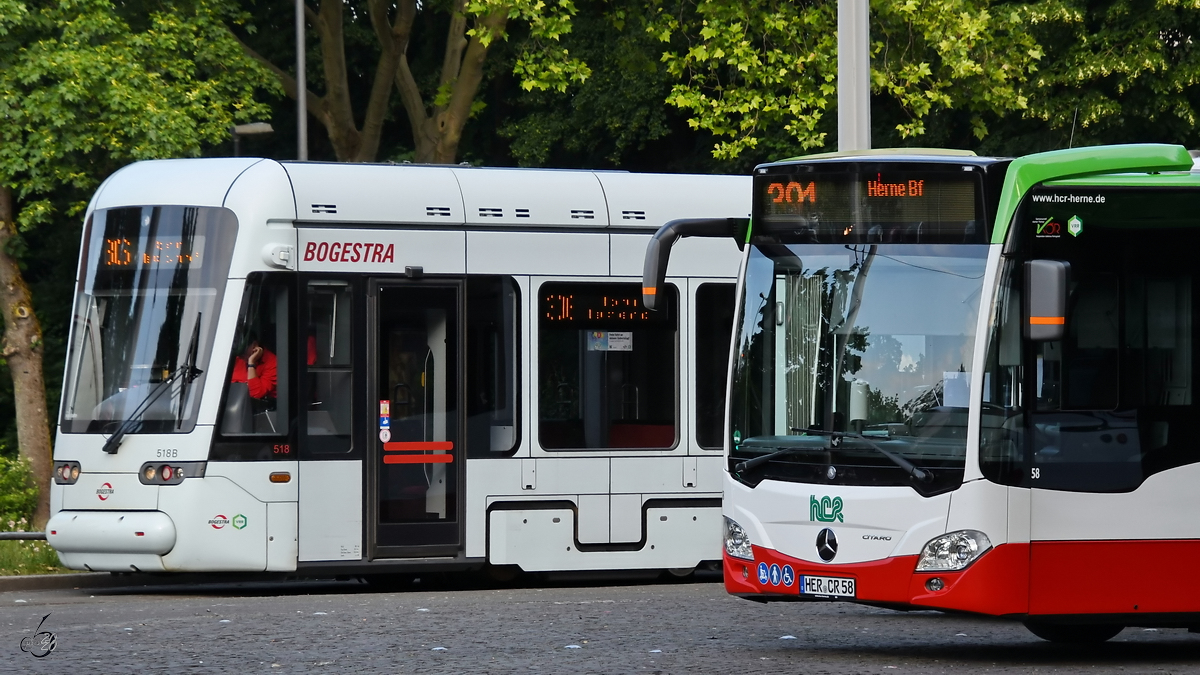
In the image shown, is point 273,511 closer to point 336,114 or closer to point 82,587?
point 82,587

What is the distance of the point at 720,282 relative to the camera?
52.7 feet

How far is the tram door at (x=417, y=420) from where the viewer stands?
14938 millimetres

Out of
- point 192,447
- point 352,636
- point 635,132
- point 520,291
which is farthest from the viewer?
point 635,132

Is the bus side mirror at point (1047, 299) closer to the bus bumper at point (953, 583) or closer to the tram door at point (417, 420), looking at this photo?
the bus bumper at point (953, 583)

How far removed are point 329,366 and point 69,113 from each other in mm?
6476

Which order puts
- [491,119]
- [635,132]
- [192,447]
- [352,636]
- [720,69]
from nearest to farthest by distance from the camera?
1. [352,636]
2. [192,447]
3. [720,69]
4. [635,132]
5. [491,119]

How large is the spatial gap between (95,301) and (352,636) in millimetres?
4768

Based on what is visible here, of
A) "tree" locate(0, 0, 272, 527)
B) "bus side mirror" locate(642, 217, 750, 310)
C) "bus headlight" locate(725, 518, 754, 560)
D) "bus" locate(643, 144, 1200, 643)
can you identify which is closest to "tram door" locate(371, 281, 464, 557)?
"bus side mirror" locate(642, 217, 750, 310)

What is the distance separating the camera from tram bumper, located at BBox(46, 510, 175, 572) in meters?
14.3

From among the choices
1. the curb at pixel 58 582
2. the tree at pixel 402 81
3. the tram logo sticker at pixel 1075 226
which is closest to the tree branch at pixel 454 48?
the tree at pixel 402 81

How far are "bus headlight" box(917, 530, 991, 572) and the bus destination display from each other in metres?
1.61

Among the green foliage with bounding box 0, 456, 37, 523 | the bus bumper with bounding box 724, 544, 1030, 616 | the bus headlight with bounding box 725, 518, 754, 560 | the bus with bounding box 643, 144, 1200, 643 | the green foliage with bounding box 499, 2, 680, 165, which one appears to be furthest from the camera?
the green foliage with bounding box 499, 2, 680, 165

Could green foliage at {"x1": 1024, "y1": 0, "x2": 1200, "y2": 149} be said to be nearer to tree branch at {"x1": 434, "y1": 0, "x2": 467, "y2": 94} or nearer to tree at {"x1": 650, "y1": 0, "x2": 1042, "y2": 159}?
tree at {"x1": 650, "y1": 0, "x2": 1042, "y2": 159}

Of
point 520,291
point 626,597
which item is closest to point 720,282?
point 520,291
